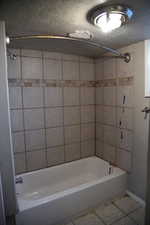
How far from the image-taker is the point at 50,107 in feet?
7.18

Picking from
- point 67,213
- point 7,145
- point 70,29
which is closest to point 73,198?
point 67,213

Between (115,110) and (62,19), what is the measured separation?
141cm

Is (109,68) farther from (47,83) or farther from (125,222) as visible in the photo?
(125,222)

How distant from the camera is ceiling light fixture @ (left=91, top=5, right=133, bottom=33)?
105cm

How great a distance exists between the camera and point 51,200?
5.14ft

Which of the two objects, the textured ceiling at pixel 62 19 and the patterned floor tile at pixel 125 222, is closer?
the textured ceiling at pixel 62 19

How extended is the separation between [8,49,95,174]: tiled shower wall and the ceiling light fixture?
107 centimetres

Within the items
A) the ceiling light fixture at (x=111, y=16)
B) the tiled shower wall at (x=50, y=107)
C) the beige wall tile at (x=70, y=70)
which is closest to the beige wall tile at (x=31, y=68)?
the tiled shower wall at (x=50, y=107)

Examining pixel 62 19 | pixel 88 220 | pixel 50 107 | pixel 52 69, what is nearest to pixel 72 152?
pixel 50 107

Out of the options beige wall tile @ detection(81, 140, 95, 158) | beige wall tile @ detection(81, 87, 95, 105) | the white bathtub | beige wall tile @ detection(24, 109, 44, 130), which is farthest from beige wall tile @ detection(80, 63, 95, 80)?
the white bathtub

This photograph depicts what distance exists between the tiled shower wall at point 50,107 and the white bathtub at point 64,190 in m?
0.16

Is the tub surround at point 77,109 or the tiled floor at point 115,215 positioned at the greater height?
the tub surround at point 77,109

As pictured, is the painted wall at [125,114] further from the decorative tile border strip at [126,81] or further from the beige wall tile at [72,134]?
the beige wall tile at [72,134]

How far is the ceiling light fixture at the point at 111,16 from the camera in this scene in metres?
1.05
